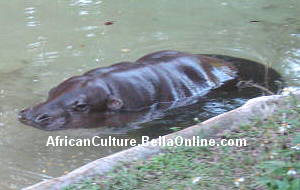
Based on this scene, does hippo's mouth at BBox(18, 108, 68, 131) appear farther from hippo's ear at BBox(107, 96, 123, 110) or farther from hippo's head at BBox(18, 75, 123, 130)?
hippo's ear at BBox(107, 96, 123, 110)

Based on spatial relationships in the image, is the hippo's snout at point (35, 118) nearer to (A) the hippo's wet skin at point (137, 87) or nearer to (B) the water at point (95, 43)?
(A) the hippo's wet skin at point (137, 87)

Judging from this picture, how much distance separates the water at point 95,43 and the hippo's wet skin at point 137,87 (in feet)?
0.81

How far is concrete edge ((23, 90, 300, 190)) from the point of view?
3.54 metres

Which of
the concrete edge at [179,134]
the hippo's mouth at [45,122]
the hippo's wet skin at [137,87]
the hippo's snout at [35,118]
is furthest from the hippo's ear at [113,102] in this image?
the concrete edge at [179,134]

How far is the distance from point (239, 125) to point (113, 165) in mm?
1179

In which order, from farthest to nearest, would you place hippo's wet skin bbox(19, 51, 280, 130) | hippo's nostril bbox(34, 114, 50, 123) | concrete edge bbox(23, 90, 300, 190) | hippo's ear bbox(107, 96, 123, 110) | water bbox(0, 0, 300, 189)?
1. hippo's ear bbox(107, 96, 123, 110)
2. water bbox(0, 0, 300, 189)
3. hippo's wet skin bbox(19, 51, 280, 130)
4. hippo's nostril bbox(34, 114, 50, 123)
5. concrete edge bbox(23, 90, 300, 190)

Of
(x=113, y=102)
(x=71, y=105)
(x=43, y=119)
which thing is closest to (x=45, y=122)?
(x=43, y=119)

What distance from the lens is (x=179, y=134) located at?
13.5ft

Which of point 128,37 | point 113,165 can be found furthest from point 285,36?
point 113,165

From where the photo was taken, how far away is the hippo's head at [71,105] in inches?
192

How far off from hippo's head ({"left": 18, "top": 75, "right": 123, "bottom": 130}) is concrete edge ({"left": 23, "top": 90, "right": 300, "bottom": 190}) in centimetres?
124

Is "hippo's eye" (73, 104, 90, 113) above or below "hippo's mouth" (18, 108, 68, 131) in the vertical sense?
above

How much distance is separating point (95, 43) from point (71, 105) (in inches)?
123

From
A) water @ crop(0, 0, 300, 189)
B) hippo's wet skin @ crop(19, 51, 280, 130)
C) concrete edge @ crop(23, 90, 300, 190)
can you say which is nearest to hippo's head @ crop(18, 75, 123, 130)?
hippo's wet skin @ crop(19, 51, 280, 130)
